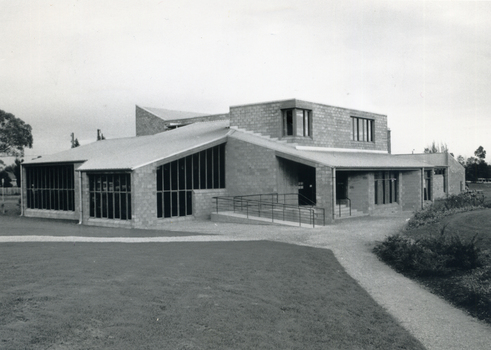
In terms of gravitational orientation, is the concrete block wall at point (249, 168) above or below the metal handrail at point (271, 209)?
above

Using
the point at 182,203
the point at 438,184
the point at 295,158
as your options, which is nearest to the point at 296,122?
the point at 295,158

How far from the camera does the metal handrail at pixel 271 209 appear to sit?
23806 millimetres

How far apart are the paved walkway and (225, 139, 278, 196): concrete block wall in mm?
3609

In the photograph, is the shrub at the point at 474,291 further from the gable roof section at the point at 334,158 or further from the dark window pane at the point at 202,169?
the dark window pane at the point at 202,169

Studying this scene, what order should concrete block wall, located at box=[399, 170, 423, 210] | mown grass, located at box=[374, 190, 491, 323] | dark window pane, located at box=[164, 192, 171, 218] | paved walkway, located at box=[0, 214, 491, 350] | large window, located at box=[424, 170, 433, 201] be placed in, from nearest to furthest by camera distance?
1. paved walkway, located at box=[0, 214, 491, 350]
2. mown grass, located at box=[374, 190, 491, 323]
3. dark window pane, located at box=[164, 192, 171, 218]
4. concrete block wall, located at box=[399, 170, 423, 210]
5. large window, located at box=[424, 170, 433, 201]

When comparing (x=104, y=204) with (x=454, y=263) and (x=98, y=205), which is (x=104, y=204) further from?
(x=454, y=263)

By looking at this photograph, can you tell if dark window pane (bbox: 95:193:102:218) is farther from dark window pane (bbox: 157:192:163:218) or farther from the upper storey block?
the upper storey block

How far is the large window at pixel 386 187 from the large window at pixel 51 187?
755 inches

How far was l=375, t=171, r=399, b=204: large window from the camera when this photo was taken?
102 feet

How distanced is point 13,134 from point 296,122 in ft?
140

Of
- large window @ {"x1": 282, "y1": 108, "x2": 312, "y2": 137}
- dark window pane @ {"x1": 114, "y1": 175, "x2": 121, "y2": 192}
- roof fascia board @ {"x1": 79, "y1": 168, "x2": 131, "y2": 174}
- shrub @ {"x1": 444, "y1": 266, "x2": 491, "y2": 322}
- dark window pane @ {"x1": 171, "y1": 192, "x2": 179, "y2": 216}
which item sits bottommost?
shrub @ {"x1": 444, "y1": 266, "x2": 491, "y2": 322}

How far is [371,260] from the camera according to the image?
15156mm

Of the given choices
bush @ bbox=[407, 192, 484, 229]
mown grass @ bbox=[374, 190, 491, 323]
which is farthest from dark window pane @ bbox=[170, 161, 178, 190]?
mown grass @ bbox=[374, 190, 491, 323]

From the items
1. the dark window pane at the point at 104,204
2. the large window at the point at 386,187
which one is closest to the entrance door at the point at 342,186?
the large window at the point at 386,187
